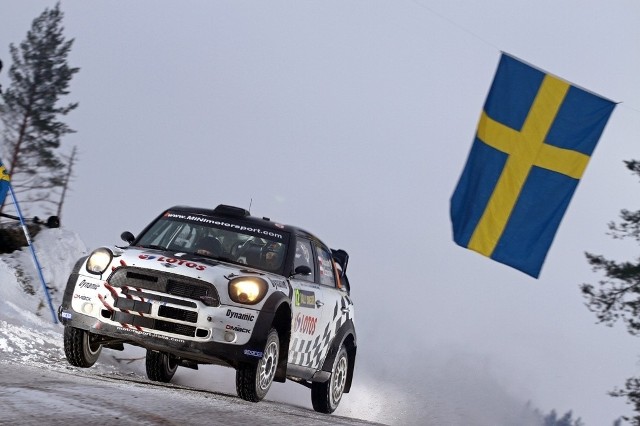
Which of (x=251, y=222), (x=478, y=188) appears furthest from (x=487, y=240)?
(x=251, y=222)

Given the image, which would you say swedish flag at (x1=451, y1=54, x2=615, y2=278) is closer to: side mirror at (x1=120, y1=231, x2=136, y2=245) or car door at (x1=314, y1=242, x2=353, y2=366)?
car door at (x1=314, y1=242, x2=353, y2=366)

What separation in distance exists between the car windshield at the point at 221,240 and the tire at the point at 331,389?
165 cm

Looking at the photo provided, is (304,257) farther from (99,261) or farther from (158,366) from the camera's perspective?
(99,261)

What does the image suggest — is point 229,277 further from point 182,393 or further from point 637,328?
point 637,328

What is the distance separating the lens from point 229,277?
965cm

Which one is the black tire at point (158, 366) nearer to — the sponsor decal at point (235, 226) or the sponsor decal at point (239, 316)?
the sponsor decal at point (235, 226)

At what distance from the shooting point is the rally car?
953 cm

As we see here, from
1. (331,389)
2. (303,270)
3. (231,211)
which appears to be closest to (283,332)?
(303,270)

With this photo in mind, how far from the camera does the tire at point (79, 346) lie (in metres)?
9.96

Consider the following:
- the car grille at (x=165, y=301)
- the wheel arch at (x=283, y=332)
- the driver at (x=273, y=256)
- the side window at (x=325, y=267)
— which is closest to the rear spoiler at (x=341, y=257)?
the side window at (x=325, y=267)

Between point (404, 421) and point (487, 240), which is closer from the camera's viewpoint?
point (487, 240)

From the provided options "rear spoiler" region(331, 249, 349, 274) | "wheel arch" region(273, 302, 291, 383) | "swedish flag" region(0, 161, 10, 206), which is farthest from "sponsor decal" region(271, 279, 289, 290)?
"swedish flag" region(0, 161, 10, 206)

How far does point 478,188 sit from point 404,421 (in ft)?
14.4

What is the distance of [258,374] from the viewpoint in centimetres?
970
